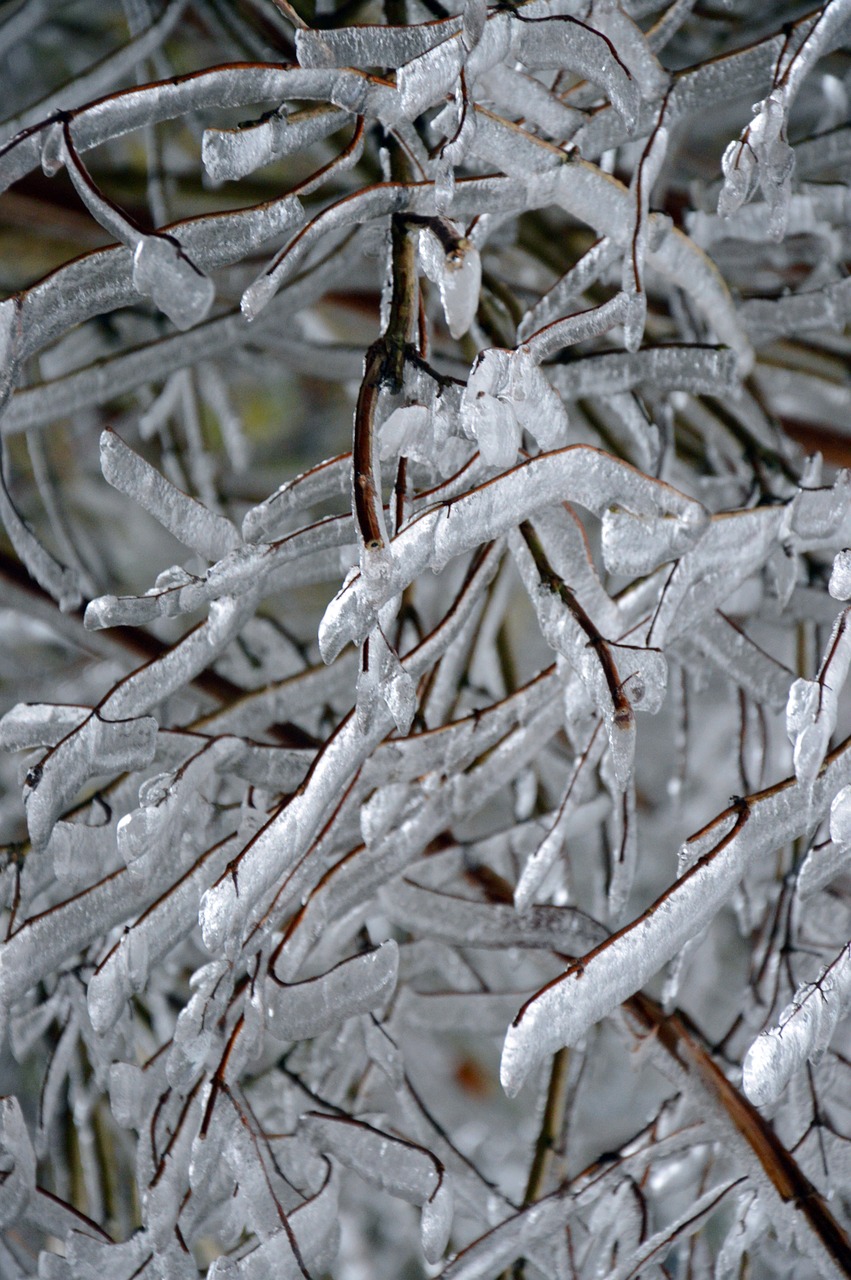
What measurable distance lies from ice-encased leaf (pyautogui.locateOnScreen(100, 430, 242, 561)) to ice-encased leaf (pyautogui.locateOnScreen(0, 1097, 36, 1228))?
24cm

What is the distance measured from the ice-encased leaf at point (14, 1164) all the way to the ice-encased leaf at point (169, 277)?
0.31 metres

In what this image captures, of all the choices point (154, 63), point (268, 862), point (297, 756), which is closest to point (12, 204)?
point (154, 63)

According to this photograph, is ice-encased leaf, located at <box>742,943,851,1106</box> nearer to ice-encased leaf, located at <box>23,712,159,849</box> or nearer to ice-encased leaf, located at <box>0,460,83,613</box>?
ice-encased leaf, located at <box>23,712,159,849</box>

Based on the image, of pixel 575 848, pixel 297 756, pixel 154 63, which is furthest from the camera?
pixel 575 848

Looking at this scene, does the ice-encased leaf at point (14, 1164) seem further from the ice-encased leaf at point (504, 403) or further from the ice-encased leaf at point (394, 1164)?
the ice-encased leaf at point (504, 403)

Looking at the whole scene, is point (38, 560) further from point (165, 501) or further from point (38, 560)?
point (165, 501)

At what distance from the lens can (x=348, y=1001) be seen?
0.41 m

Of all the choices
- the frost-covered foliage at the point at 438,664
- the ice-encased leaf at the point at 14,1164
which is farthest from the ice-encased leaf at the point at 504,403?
the ice-encased leaf at the point at 14,1164

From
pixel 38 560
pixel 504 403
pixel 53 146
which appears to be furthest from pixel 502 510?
pixel 38 560

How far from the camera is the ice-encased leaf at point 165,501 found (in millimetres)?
346

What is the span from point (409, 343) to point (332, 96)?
0.08 m

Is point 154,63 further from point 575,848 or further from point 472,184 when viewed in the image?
point 575,848

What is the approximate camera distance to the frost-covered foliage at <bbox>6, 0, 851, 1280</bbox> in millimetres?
333

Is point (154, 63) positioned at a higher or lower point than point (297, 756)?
higher
